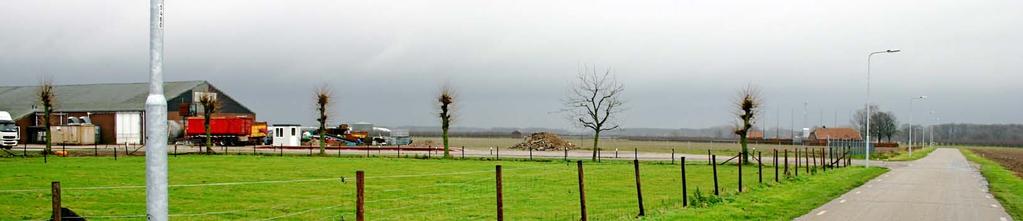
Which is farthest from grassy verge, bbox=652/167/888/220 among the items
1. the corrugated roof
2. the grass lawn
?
the corrugated roof

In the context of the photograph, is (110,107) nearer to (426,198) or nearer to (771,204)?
(426,198)

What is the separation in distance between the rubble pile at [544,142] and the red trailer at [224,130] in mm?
27640

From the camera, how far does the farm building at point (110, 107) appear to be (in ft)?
276

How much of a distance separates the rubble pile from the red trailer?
27.6 metres

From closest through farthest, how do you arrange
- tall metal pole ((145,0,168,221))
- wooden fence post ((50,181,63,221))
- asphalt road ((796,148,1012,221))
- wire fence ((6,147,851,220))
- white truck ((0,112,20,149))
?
1. tall metal pole ((145,0,168,221))
2. wooden fence post ((50,181,63,221))
3. wire fence ((6,147,851,220))
4. asphalt road ((796,148,1012,221))
5. white truck ((0,112,20,149))

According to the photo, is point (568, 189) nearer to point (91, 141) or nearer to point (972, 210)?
point (972, 210)

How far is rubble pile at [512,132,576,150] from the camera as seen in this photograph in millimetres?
91062

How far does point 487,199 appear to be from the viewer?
20844 millimetres

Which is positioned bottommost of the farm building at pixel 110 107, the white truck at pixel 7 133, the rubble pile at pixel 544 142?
the rubble pile at pixel 544 142

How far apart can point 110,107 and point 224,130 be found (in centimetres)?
1602

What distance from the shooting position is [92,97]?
93.1 meters

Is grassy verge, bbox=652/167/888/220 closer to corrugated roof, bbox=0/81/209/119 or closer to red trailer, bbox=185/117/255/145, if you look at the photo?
red trailer, bbox=185/117/255/145

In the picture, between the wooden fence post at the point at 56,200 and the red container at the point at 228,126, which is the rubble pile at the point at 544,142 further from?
the wooden fence post at the point at 56,200

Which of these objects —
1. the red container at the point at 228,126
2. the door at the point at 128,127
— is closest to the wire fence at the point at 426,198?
the red container at the point at 228,126
